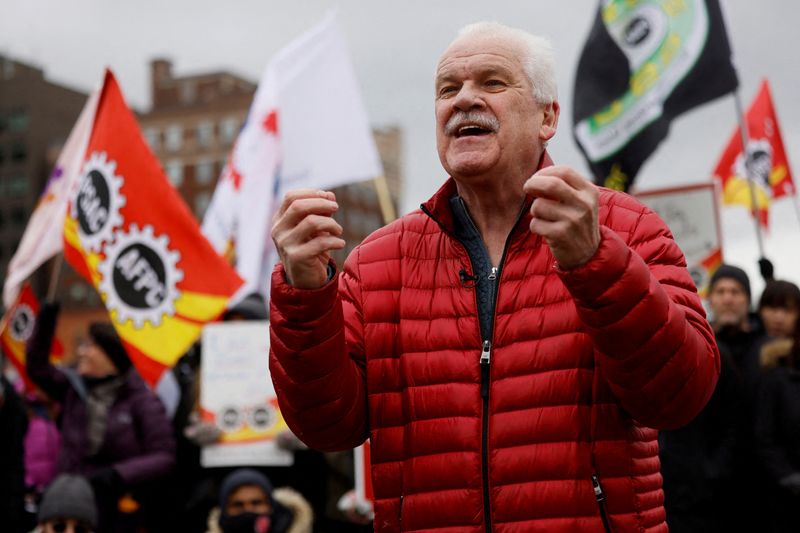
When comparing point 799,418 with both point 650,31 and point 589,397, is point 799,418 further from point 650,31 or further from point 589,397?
point 589,397

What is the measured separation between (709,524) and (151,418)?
10.6 feet

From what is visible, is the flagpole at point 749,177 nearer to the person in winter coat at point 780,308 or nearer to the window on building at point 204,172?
the person in winter coat at point 780,308

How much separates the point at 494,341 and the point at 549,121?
575 mm

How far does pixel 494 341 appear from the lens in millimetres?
2773

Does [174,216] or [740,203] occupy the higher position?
[740,203]

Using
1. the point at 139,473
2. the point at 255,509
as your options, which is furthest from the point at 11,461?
the point at 255,509

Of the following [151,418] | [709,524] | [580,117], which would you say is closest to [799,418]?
[709,524]

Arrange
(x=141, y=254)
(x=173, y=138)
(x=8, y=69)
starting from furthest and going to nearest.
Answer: (x=173, y=138)
(x=8, y=69)
(x=141, y=254)

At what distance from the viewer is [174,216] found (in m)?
7.76

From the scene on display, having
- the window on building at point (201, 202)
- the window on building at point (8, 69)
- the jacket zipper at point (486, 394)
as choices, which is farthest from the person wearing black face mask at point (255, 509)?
the window on building at point (201, 202)

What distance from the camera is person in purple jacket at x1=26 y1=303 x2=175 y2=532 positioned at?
7.37 m

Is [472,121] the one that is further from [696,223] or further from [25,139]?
[25,139]

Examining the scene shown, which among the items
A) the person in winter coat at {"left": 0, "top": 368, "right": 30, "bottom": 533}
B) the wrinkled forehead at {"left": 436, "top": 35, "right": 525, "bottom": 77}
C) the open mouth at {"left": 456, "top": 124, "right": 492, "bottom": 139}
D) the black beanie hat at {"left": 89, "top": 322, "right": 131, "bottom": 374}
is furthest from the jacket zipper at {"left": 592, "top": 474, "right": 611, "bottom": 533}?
the person in winter coat at {"left": 0, "top": 368, "right": 30, "bottom": 533}

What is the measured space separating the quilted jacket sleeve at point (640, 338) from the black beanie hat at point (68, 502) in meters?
4.88
